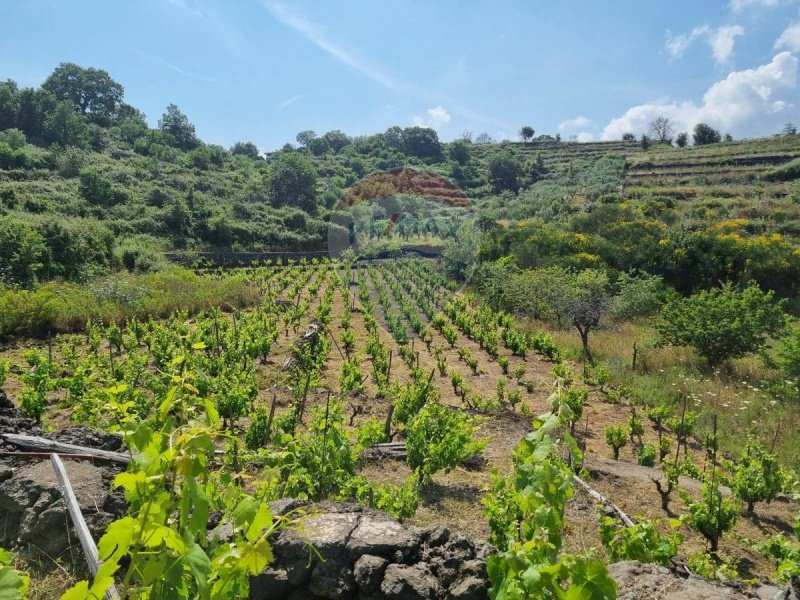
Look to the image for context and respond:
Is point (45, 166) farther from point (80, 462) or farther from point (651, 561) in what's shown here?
point (651, 561)

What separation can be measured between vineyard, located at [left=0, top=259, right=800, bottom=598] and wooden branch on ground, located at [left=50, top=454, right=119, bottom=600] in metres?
0.29

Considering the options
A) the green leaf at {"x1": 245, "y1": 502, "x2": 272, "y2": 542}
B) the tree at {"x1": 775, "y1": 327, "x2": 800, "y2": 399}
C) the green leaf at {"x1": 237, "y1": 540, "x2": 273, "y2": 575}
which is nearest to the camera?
the green leaf at {"x1": 237, "y1": 540, "x2": 273, "y2": 575}

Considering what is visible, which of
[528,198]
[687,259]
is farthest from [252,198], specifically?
[687,259]

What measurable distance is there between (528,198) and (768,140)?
26.0m

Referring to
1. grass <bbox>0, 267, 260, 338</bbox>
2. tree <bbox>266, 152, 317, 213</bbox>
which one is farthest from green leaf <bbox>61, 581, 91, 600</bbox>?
tree <bbox>266, 152, 317, 213</bbox>

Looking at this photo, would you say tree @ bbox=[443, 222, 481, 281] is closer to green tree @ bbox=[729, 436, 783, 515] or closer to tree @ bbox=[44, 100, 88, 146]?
green tree @ bbox=[729, 436, 783, 515]

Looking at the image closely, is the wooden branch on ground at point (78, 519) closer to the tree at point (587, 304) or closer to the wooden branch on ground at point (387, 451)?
the wooden branch on ground at point (387, 451)

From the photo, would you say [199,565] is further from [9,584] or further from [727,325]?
[727,325]

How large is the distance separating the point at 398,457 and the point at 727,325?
9572mm

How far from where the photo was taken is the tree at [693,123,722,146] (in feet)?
198

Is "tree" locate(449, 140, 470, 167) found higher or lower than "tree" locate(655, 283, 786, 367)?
higher

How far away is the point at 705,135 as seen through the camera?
199ft

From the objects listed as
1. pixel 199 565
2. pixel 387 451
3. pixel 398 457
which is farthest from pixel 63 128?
pixel 199 565

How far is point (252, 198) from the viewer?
50094 mm
